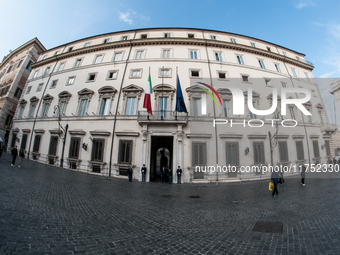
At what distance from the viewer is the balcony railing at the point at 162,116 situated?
13.8 metres

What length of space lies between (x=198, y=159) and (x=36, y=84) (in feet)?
88.4

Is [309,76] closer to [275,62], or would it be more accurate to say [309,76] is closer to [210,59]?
[275,62]

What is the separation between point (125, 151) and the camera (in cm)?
1410

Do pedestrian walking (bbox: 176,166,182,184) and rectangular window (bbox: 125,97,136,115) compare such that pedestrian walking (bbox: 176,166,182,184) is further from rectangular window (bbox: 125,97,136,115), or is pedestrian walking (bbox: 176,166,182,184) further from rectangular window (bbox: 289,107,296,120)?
rectangular window (bbox: 289,107,296,120)

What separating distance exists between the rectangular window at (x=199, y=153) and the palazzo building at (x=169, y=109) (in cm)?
9

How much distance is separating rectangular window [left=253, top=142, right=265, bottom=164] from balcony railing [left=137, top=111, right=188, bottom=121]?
25.0ft

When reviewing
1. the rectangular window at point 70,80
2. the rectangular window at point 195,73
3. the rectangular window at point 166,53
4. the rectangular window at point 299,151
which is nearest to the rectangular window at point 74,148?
the rectangular window at point 70,80

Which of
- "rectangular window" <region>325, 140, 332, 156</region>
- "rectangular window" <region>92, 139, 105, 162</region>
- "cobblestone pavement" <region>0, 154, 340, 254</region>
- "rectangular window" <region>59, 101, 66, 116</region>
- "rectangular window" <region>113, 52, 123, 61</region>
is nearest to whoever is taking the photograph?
"cobblestone pavement" <region>0, 154, 340, 254</region>

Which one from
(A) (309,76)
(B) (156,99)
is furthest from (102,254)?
(A) (309,76)

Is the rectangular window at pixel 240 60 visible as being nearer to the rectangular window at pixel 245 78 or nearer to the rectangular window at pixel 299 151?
the rectangular window at pixel 245 78

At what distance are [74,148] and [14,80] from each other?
24183 mm

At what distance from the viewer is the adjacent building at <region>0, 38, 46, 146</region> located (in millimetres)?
25594

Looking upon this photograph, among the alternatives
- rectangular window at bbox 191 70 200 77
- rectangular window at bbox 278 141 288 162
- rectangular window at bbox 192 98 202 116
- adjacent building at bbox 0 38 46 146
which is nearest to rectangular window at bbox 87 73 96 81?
rectangular window at bbox 191 70 200 77

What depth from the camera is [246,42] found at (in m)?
20.2
